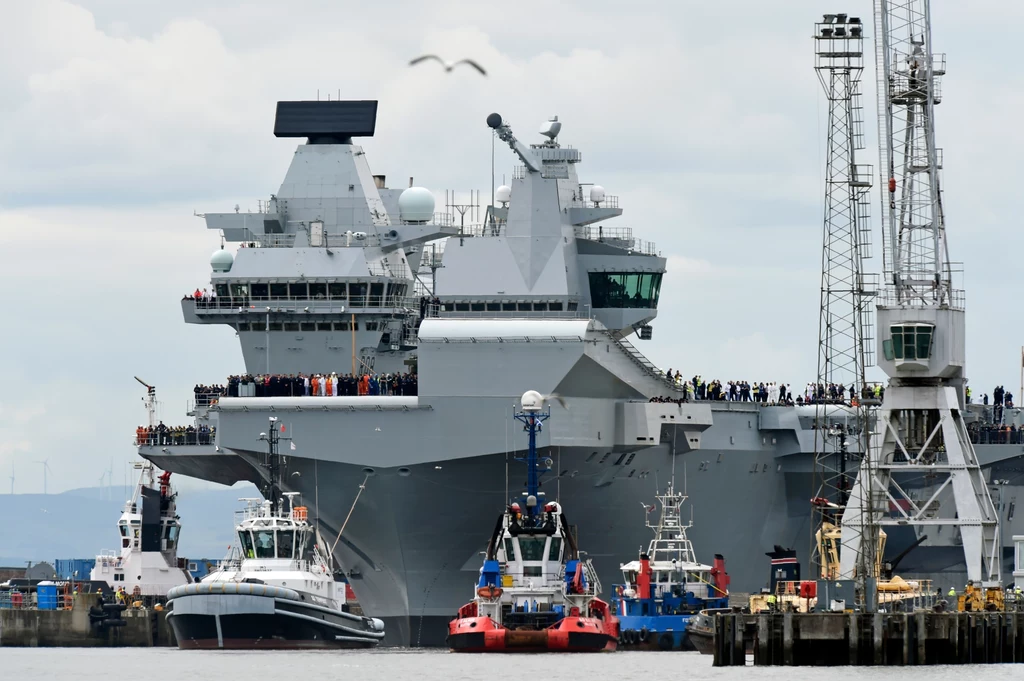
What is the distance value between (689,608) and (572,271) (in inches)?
570

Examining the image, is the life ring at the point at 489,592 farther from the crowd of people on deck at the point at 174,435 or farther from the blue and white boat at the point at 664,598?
the crowd of people on deck at the point at 174,435

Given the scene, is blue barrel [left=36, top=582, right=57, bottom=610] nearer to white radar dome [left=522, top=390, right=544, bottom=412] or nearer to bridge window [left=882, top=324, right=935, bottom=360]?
white radar dome [left=522, top=390, right=544, bottom=412]

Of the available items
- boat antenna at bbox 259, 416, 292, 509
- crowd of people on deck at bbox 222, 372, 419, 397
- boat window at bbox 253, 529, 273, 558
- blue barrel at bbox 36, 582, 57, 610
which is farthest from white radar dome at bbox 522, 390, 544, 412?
blue barrel at bbox 36, 582, 57, 610

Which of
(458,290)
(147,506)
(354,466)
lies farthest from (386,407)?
(147,506)

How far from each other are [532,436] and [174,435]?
15.9 m

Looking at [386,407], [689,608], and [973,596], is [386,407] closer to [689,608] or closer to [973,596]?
[689,608]

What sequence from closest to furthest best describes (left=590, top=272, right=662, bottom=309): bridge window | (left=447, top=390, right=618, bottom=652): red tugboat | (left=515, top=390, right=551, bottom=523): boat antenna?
1. (left=447, top=390, right=618, bottom=652): red tugboat
2. (left=515, top=390, right=551, bottom=523): boat antenna
3. (left=590, top=272, right=662, bottom=309): bridge window

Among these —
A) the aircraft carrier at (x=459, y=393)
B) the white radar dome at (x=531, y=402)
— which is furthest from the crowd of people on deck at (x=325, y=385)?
the white radar dome at (x=531, y=402)

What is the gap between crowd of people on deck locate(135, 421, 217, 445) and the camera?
80.6 m

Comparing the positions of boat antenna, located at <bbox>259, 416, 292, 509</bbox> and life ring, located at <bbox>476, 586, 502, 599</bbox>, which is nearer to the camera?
life ring, located at <bbox>476, 586, 502, 599</bbox>

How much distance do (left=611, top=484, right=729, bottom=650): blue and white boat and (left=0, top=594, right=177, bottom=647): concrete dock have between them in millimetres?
18509

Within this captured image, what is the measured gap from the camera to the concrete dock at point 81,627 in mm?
85500

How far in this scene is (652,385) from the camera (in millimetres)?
78438

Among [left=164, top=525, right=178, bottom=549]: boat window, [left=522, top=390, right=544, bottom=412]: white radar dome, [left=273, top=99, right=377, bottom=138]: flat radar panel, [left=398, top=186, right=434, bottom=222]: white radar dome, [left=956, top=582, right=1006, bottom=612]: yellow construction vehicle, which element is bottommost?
[left=956, top=582, right=1006, bottom=612]: yellow construction vehicle
